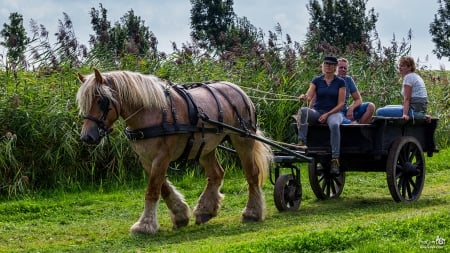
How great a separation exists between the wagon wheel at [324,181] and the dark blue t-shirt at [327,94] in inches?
27.6

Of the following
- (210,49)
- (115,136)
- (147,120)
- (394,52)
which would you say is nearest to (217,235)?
(147,120)

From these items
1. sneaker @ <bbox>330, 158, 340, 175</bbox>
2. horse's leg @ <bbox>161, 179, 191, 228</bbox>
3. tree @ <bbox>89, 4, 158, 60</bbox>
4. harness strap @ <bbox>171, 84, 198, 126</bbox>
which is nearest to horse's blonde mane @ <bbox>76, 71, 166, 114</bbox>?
harness strap @ <bbox>171, 84, 198, 126</bbox>

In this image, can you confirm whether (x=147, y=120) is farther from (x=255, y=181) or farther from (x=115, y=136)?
(x=115, y=136)

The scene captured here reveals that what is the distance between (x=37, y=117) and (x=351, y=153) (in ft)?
14.2

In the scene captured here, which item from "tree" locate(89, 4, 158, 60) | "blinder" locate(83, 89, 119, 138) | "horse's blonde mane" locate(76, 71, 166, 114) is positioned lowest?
"blinder" locate(83, 89, 119, 138)

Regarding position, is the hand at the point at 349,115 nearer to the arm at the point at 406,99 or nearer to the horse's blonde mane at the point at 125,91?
the arm at the point at 406,99

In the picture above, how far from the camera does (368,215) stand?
9.39 m

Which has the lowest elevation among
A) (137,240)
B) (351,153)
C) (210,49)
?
(137,240)

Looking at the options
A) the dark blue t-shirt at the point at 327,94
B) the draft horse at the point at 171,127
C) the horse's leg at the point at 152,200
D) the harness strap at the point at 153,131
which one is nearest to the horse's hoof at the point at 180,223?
the draft horse at the point at 171,127

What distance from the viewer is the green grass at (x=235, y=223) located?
705cm

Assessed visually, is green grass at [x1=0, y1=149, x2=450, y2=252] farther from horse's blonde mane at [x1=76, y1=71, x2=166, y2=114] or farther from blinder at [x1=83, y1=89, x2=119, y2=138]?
horse's blonde mane at [x1=76, y1=71, x2=166, y2=114]

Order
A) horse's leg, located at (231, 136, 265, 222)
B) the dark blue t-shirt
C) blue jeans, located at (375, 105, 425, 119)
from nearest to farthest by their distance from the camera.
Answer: horse's leg, located at (231, 136, 265, 222) < the dark blue t-shirt < blue jeans, located at (375, 105, 425, 119)

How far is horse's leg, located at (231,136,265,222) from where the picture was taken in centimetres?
953

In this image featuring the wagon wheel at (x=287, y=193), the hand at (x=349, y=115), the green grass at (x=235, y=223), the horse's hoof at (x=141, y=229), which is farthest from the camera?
the hand at (x=349, y=115)
